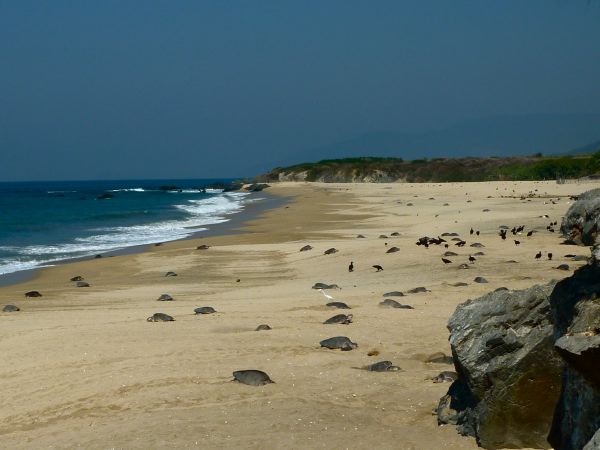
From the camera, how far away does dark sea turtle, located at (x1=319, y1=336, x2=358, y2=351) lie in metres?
11.2

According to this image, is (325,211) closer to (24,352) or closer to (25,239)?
(25,239)

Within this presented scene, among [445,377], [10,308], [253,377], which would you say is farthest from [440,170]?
[253,377]

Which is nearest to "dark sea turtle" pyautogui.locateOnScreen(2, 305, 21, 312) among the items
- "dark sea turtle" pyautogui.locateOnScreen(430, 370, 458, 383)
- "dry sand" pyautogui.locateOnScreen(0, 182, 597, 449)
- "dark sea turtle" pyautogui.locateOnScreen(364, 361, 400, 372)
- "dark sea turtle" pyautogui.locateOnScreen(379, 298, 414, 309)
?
"dry sand" pyautogui.locateOnScreen(0, 182, 597, 449)

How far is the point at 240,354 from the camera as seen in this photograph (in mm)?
11016

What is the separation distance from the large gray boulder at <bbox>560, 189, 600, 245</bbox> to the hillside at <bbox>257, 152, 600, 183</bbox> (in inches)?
2411

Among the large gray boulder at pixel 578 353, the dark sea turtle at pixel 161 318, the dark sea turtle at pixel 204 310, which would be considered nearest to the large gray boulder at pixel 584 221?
the dark sea turtle at pixel 204 310

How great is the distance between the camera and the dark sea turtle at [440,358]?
10.3m

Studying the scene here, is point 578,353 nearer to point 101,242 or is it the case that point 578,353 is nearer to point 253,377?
point 253,377

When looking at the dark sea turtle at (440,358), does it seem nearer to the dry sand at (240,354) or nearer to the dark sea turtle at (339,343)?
the dry sand at (240,354)

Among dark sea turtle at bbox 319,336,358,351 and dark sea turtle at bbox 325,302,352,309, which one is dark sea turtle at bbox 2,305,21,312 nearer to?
dark sea turtle at bbox 325,302,352,309

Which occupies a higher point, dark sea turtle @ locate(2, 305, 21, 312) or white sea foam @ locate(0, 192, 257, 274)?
dark sea turtle @ locate(2, 305, 21, 312)

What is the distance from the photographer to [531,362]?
7008mm

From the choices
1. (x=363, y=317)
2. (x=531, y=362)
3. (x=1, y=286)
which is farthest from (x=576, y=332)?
(x=1, y=286)

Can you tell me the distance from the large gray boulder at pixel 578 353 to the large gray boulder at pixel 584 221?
1573 cm
